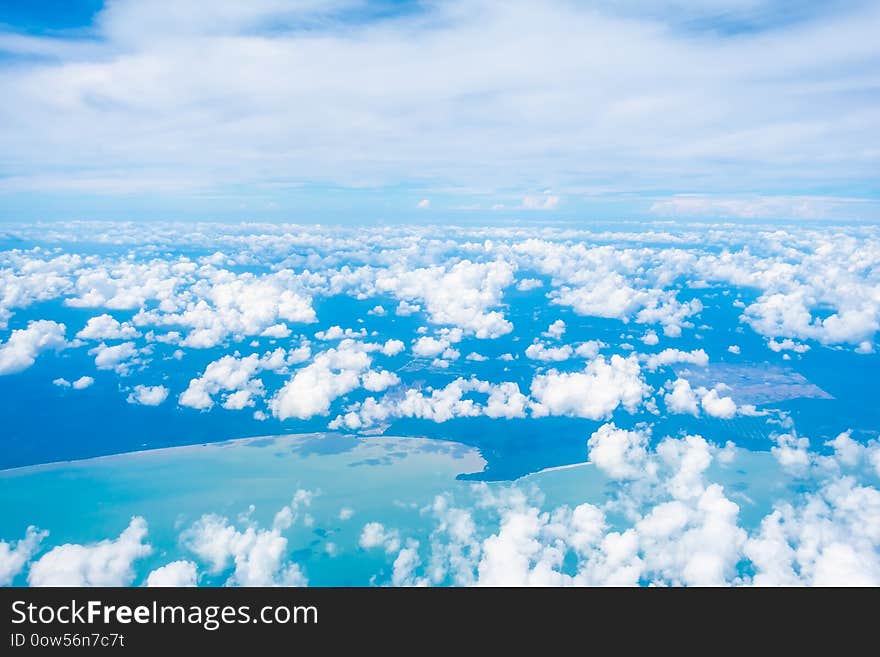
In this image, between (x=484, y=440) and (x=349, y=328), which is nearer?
(x=484, y=440)

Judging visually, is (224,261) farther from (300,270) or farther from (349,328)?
(349,328)

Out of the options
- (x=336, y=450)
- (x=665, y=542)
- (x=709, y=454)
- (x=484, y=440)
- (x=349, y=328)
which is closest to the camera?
(x=665, y=542)

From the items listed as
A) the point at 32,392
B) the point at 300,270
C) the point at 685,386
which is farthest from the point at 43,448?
the point at 300,270

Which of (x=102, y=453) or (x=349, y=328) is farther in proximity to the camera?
(x=349, y=328)

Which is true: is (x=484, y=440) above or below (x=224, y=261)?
below

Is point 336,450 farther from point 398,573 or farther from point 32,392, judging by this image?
point 32,392

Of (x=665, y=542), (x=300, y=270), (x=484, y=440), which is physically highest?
(x=300, y=270)
